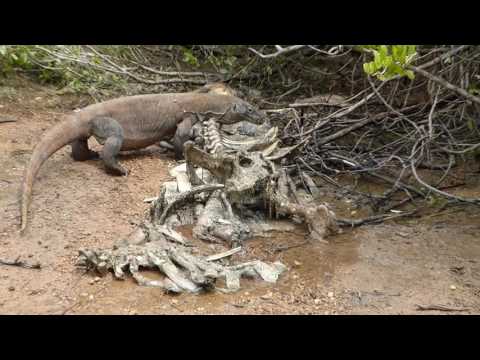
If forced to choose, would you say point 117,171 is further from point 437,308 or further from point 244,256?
point 437,308

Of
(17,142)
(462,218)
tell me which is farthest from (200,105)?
(462,218)

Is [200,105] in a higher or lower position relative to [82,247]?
higher

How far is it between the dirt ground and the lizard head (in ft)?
5.11

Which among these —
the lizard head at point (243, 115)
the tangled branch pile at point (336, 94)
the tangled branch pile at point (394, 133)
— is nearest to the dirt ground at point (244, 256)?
the tangled branch pile at point (336, 94)

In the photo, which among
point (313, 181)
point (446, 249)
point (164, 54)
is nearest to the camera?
point (446, 249)

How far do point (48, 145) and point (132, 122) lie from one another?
3.96 ft

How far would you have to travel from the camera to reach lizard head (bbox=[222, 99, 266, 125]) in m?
6.69

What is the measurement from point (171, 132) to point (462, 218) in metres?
3.94

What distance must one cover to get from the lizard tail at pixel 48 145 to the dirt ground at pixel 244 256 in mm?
127

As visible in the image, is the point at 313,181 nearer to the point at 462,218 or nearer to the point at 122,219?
the point at 462,218

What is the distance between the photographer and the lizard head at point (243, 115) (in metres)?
6.69

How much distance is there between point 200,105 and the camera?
706 cm

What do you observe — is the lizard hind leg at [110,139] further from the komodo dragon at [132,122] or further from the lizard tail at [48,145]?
the lizard tail at [48,145]

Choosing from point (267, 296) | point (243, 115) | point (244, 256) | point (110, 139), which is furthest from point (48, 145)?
point (267, 296)
